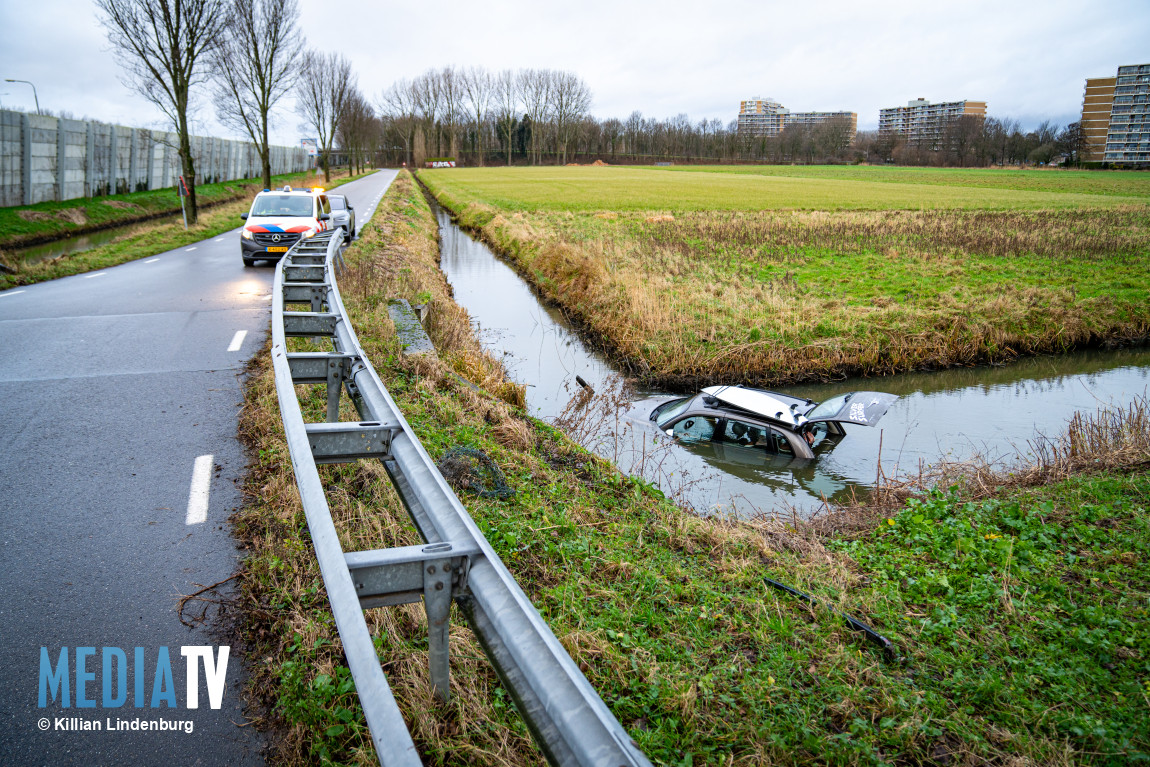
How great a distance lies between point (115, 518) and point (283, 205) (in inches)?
588

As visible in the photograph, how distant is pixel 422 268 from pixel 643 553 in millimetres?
14467

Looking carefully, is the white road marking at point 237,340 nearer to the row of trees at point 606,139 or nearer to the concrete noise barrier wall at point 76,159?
the concrete noise barrier wall at point 76,159

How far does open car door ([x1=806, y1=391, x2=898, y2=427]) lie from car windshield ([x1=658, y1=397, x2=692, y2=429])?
76.1 inches

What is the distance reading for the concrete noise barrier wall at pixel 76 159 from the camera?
81.8ft

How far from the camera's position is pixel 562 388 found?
12.7 m

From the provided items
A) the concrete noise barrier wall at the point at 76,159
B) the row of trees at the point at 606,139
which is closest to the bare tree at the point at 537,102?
the row of trees at the point at 606,139

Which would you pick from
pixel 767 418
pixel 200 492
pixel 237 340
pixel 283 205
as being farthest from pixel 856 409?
pixel 283 205

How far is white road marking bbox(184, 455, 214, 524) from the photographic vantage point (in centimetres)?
473

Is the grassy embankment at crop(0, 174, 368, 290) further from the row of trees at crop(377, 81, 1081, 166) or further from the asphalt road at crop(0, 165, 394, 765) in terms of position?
the row of trees at crop(377, 81, 1081, 166)

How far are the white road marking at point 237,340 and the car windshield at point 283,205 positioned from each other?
27.5 feet

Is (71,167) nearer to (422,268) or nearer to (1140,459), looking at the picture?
(422,268)

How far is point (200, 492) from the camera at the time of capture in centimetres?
510

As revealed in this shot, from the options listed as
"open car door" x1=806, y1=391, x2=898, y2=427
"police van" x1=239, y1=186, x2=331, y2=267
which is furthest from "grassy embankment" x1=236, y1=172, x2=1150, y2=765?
"police van" x1=239, y1=186, x2=331, y2=267

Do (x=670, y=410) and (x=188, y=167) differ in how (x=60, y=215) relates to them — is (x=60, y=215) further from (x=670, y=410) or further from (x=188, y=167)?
(x=670, y=410)
